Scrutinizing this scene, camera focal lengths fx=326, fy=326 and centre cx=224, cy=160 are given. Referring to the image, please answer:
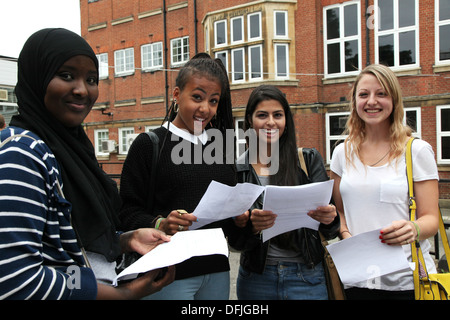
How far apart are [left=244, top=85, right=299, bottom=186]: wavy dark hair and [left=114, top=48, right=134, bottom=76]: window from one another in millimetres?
15751

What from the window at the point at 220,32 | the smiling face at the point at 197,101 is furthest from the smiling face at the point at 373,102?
the window at the point at 220,32

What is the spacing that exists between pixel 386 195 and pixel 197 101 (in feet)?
3.72

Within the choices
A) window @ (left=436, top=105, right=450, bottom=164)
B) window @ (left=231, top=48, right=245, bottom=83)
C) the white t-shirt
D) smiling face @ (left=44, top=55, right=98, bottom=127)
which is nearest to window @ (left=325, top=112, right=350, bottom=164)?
window @ (left=436, top=105, right=450, bottom=164)

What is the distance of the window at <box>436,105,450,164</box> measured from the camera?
1034cm

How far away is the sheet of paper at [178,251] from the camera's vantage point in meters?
1.08

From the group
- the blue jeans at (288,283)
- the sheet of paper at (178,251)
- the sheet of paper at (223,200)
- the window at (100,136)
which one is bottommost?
the blue jeans at (288,283)

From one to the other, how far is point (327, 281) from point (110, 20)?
18379 millimetres

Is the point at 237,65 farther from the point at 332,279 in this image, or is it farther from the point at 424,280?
the point at 424,280

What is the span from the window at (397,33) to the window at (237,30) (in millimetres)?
4906

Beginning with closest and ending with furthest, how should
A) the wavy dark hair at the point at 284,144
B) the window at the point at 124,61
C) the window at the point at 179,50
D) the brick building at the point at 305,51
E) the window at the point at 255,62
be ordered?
the wavy dark hair at the point at 284,144 → the brick building at the point at 305,51 → the window at the point at 255,62 → the window at the point at 179,50 → the window at the point at 124,61

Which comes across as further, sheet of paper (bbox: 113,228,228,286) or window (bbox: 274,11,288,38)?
window (bbox: 274,11,288,38)

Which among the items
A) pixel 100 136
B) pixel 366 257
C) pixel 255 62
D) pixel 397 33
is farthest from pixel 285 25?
pixel 366 257

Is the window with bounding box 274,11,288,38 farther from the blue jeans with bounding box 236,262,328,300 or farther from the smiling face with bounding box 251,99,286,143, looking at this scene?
the blue jeans with bounding box 236,262,328,300

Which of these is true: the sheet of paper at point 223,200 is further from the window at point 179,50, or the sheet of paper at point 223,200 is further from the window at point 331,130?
the window at point 179,50
